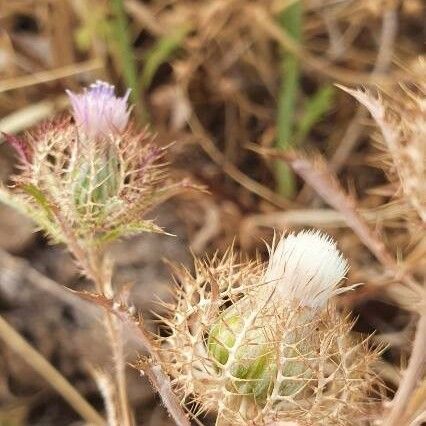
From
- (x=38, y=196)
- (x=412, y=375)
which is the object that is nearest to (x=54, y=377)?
(x=38, y=196)

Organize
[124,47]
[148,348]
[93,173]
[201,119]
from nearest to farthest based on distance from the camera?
[148,348] < [93,173] < [124,47] < [201,119]

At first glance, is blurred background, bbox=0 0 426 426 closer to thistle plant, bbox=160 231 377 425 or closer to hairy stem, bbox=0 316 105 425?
hairy stem, bbox=0 316 105 425

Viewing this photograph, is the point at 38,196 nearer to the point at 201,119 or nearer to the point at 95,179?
the point at 95,179

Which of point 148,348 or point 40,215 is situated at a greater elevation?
point 40,215

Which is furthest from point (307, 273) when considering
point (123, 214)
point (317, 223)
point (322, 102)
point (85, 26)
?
point (85, 26)

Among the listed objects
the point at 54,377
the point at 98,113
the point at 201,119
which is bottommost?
the point at 54,377

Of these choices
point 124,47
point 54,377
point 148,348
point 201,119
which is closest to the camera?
point 148,348

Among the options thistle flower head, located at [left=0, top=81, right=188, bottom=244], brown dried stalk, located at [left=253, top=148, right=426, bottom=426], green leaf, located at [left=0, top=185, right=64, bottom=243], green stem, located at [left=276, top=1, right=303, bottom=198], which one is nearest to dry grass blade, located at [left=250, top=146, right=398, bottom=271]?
brown dried stalk, located at [left=253, top=148, right=426, bottom=426]
